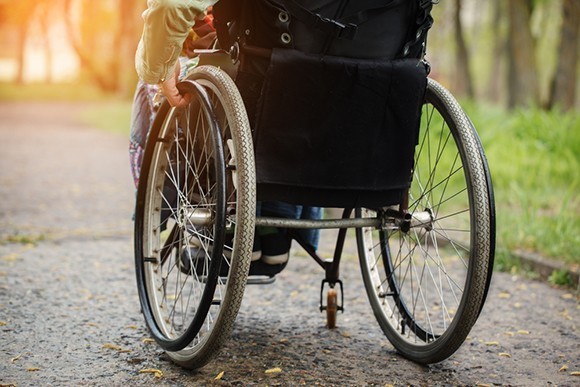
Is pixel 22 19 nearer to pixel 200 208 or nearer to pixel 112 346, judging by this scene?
pixel 112 346

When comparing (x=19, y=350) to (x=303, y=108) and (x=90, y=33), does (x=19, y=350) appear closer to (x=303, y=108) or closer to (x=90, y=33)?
(x=303, y=108)

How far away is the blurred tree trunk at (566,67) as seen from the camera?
1191 centimetres

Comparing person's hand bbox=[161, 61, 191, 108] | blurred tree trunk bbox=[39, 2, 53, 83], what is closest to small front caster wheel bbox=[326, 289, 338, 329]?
person's hand bbox=[161, 61, 191, 108]

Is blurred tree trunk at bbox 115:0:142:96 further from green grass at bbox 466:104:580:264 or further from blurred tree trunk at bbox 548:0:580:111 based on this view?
green grass at bbox 466:104:580:264

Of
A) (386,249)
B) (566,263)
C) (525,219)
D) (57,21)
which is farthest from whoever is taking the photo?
(57,21)

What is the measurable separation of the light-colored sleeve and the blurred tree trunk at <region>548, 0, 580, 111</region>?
991cm

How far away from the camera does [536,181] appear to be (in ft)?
24.3

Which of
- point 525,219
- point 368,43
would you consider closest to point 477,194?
point 368,43

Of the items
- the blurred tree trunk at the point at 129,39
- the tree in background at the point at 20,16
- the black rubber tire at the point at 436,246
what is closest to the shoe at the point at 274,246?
the black rubber tire at the point at 436,246

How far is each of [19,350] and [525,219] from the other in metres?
3.55

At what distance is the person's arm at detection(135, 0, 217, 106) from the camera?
265cm

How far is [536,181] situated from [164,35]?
5334 mm

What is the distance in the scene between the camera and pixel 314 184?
9.16ft

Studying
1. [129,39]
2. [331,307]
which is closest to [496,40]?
[129,39]
